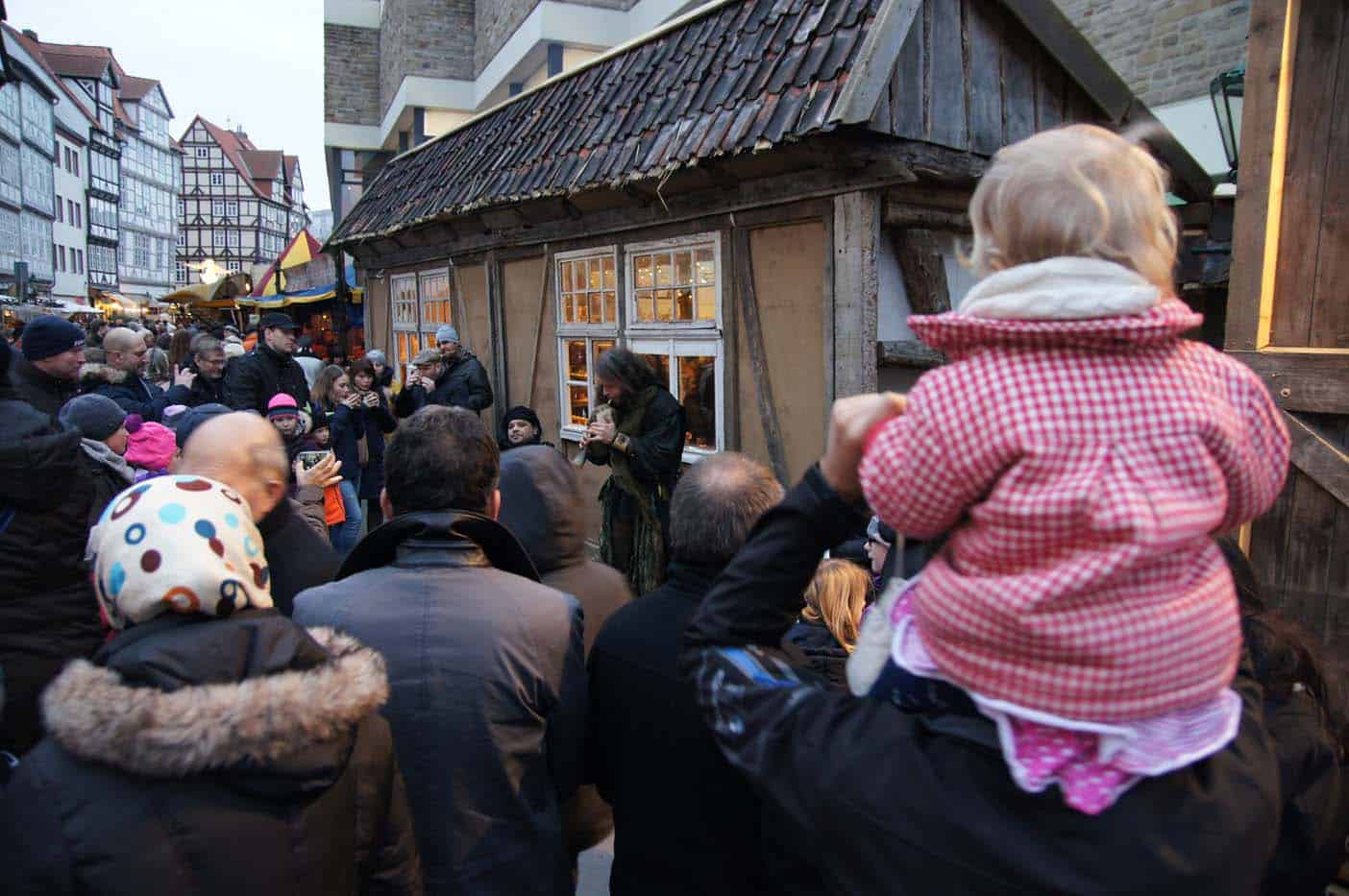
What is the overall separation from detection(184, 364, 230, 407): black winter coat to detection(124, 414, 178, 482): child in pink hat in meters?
2.48

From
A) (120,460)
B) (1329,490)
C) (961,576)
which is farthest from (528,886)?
(1329,490)

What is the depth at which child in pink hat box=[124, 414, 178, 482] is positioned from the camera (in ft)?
14.9

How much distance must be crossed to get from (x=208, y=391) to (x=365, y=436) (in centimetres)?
144

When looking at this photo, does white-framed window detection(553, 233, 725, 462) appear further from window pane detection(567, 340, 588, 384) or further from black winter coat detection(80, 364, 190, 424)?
black winter coat detection(80, 364, 190, 424)

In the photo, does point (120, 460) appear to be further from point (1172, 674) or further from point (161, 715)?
point (1172, 674)

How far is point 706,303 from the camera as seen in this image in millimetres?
6082

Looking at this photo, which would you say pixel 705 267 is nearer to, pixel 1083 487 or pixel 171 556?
pixel 171 556

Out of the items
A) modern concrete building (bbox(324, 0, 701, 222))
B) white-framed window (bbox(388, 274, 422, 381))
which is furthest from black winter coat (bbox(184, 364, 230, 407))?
modern concrete building (bbox(324, 0, 701, 222))

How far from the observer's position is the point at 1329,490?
3.38 metres

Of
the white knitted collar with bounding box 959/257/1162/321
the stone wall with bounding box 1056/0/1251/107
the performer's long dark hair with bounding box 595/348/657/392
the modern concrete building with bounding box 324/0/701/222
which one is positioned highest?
the modern concrete building with bounding box 324/0/701/222

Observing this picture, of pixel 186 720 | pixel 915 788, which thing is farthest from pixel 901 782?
pixel 186 720

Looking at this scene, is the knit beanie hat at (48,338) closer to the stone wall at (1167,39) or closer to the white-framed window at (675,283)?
the white-framed window at (675,283)

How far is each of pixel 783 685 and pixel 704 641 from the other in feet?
0.48

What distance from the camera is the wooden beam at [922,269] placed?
4.92 m
